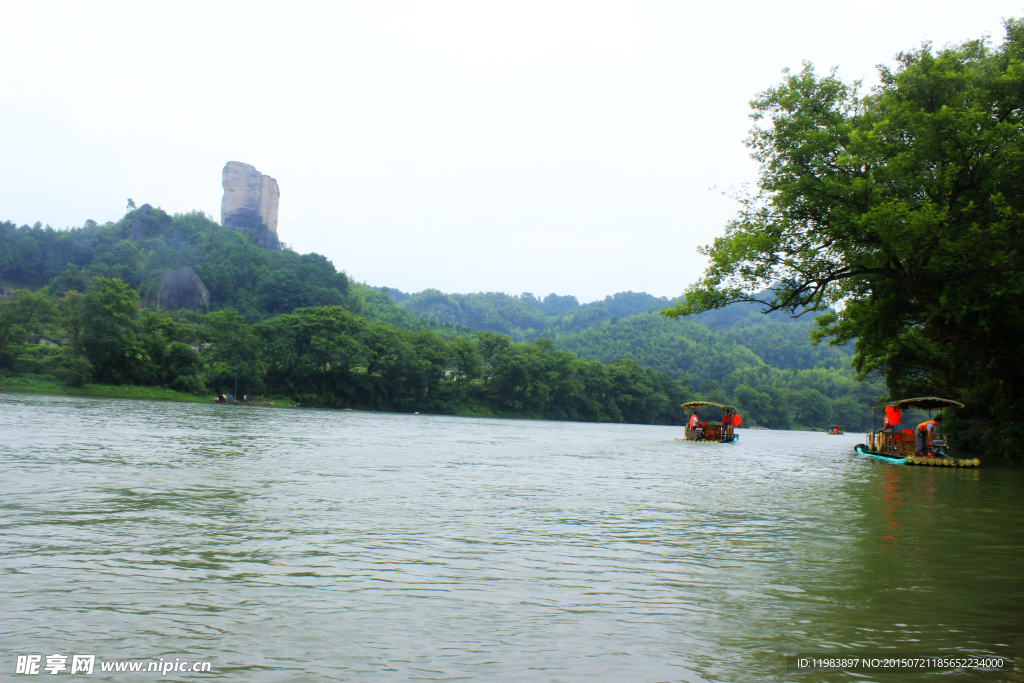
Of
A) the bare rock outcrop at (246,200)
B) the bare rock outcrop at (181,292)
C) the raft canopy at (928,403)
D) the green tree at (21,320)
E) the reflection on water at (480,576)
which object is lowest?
the reflection on water at (480,576)

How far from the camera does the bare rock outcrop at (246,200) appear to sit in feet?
618

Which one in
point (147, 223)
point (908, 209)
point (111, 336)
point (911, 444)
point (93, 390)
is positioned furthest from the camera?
point (147, 223)

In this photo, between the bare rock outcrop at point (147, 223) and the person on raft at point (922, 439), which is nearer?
the person on raft at point (922, 439)

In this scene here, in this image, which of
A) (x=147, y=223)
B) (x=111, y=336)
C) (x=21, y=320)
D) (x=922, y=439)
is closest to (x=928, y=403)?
(x=922, y=439)

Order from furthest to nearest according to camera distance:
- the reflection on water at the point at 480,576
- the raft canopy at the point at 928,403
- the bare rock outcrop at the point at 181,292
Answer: the bare rock outcrop at the point at 181,292, the raft canopy at the point at 928,403, the reflection on water at the point at 480,576

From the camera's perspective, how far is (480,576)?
693cm

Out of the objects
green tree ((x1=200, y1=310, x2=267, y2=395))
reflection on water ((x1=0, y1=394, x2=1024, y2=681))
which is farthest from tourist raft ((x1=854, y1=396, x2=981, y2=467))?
green tree ((x1=200, y1=310, x2=267, y2=395))

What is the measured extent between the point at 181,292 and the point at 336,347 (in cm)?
5163

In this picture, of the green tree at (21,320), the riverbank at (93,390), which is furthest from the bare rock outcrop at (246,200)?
the riverbank at (93,390)

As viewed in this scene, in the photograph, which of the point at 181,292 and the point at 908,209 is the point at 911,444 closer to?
the point at 908,209

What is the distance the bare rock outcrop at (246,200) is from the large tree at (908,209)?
176 meters

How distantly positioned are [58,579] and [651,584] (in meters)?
5.40

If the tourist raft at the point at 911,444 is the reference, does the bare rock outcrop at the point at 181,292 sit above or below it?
above

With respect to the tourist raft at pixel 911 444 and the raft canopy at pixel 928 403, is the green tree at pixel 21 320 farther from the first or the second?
the raft canopy at pixel 928 403
